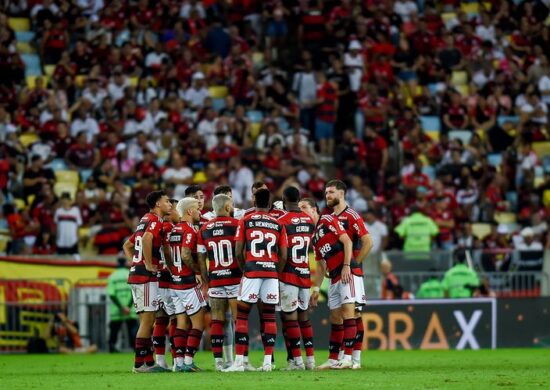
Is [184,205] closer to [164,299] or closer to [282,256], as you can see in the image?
[164,299]

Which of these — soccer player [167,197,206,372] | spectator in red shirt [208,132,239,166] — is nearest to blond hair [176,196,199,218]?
soccer player [167,197,206,372]

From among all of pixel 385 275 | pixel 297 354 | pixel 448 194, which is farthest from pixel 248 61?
pixel 297 354

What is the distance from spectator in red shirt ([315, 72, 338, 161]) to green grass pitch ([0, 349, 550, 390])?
1092cm

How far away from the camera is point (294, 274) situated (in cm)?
1902

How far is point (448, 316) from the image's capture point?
27.8m

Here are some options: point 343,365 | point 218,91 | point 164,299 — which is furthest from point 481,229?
point 164,299

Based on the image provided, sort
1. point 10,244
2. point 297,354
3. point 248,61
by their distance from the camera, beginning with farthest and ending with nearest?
point 248,61 → point 10,244 → point 297,354

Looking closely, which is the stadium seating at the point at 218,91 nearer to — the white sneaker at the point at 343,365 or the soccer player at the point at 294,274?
the soccer player at the point at 294,274

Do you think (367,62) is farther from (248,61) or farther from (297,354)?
(297,354)

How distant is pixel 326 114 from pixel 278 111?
3.84 feet

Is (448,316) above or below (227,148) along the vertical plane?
below

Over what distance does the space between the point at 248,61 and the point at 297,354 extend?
1791cm

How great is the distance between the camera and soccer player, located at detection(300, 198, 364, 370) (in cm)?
1919

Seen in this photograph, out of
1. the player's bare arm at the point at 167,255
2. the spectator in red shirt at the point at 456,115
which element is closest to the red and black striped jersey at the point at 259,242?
the player's bare arm at the point at 167,255
